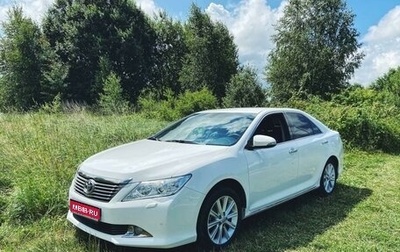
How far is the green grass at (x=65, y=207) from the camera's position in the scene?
4.47 metres

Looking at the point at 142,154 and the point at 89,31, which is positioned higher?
the point at 89,31

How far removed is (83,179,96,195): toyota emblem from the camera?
13.1ft

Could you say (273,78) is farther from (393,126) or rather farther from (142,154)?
(142,154)

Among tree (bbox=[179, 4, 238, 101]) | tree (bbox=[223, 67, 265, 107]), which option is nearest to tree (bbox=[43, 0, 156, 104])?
tree (bbox=[179, 4, 238, 101])

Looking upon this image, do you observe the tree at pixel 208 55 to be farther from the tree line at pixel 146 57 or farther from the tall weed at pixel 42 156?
the tall weed at pixel 42 156

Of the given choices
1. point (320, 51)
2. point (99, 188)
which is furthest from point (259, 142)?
point (320, 51)

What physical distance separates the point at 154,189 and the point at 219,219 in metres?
0.92

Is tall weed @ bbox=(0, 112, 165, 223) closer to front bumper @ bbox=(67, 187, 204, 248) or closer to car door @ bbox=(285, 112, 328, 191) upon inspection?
front bumper @ bbox=(67, 187, 204, 248)

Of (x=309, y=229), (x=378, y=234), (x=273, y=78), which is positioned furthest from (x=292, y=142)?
(x=273, y=78)

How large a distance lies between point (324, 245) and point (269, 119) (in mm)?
1803

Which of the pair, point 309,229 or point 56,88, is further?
point 56,88

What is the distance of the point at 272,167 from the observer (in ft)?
16.1

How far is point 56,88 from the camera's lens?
29.4 m

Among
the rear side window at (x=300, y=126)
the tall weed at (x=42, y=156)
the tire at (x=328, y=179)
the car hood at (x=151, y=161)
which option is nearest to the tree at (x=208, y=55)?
the tall weed at (x=42, y=156)
